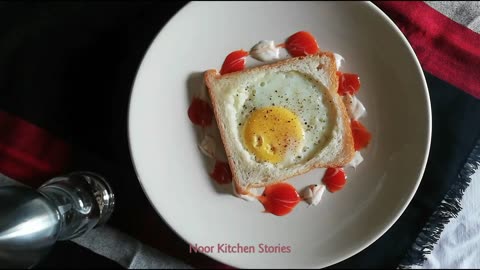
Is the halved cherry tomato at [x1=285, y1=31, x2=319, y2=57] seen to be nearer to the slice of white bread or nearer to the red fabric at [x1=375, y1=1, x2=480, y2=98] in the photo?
the slice of white bread

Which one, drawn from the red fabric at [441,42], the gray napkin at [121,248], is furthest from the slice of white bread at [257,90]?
the gray napkin at [121,248]

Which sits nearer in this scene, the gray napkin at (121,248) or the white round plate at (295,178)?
the white round plate at (295,178)

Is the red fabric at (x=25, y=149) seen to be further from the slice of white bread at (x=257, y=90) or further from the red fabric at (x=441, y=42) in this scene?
the red fabric at (x=441, y=42)

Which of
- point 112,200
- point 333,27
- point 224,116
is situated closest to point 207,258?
point 112,200

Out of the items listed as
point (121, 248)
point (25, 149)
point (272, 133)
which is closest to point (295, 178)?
point (272, 133)

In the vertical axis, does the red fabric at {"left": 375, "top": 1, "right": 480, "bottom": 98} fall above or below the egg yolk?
above

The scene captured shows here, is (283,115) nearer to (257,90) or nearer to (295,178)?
(257,90)

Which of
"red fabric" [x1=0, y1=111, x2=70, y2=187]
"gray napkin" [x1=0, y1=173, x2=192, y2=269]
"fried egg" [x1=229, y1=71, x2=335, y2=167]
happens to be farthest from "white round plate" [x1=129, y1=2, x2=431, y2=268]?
"red fabric" [x1=0, y1=111, x2=70, y2=187]
